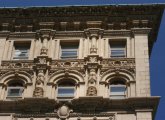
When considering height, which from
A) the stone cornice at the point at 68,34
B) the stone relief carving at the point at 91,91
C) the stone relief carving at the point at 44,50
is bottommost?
the stone relief carving at the point at 91,91

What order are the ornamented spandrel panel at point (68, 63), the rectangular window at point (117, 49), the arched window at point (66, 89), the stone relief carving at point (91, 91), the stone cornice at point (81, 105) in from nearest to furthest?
the stone cornice at point (81, 105) < the stone relief carving at point (91, 91) < the arched window at point (66, 89) < the ornamented spandrel panel at point (68, 63) < the rectangular window at point (117, 49)

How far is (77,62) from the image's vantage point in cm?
4731

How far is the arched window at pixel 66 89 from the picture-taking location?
45.6 m

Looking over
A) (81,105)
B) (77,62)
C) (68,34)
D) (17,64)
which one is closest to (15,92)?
(17,64)

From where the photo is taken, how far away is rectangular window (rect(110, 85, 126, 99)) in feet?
149

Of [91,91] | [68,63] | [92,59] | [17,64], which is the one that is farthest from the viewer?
[17,64]

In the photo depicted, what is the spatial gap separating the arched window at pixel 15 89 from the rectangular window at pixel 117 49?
6.35 metres

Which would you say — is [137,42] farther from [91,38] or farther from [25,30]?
[25,30]

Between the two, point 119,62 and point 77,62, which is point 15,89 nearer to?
point 77,62

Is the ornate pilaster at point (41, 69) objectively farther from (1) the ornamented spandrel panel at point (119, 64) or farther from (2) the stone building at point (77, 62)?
(1) the ornamented spandrel panel at point (119, 64)

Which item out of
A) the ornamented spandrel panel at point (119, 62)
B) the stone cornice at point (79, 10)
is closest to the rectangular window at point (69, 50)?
the ornamented spandrel panel at point (119, 62)

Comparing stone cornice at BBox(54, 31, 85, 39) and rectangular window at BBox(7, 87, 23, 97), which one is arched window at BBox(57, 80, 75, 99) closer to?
rectangular window at BBox(7, 87, 23, 97)

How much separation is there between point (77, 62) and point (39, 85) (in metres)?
3.27

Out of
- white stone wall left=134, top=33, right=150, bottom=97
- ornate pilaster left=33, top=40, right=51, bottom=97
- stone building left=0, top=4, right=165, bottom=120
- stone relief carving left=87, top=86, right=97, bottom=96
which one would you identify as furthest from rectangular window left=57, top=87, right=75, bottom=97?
white stone wall left=134, top=33, right=150, bottom=97
